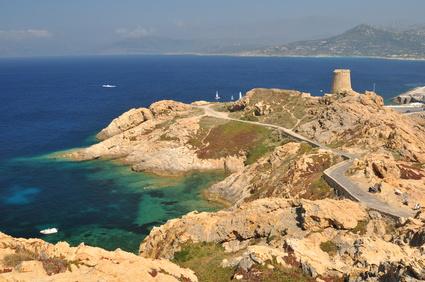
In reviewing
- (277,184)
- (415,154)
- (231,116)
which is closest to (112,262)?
(277,184)

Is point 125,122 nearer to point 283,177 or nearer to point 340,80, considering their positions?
point 340,80

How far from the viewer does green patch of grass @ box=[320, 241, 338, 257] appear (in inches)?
1660

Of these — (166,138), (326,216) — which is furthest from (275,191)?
(166,138)

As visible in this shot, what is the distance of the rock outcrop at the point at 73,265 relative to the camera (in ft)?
95.1

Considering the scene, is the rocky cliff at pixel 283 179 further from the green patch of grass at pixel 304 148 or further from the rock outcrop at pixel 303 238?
the green patch of grass at pixel 304 148

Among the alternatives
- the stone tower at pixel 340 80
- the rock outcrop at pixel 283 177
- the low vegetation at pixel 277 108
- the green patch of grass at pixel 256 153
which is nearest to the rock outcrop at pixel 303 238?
the rock outcrop at pixel 283 177

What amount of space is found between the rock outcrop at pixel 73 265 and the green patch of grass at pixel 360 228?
61.6 ft

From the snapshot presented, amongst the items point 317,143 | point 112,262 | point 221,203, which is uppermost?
point 112,262

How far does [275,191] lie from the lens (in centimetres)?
7356

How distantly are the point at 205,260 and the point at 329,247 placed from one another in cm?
1189

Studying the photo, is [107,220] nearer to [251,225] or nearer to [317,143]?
[251,225]

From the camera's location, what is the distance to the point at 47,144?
4850 inches

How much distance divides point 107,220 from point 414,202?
44.5 meters

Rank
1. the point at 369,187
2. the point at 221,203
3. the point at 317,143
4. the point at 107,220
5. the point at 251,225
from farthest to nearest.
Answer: the point at 317,143, the point at 221,203, the point at 107,220, the point at 369,187, the point at 251,225
